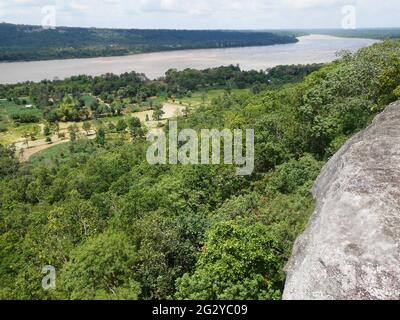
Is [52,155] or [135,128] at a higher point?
[135,128]

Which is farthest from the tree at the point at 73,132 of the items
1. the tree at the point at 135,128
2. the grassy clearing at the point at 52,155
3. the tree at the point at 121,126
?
the tree at the point at 135,128

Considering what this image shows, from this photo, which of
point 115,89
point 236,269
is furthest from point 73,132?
point 236,269

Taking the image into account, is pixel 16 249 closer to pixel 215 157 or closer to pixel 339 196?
pixel 215 157

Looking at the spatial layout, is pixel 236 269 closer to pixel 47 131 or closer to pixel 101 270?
pixel 101 270

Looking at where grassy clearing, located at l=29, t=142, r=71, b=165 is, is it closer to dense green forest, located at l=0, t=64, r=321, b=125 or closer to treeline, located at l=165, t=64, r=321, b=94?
dense green forest, located at l=0, t=64, r=321, b=125

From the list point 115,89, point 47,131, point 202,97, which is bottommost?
point 47,131

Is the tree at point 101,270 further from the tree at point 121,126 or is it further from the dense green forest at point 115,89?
the dense green forest at point 115,89

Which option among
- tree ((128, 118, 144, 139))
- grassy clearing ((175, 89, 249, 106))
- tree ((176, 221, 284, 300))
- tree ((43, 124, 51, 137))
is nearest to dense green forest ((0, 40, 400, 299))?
tree ((176, 221, 284, 300))
